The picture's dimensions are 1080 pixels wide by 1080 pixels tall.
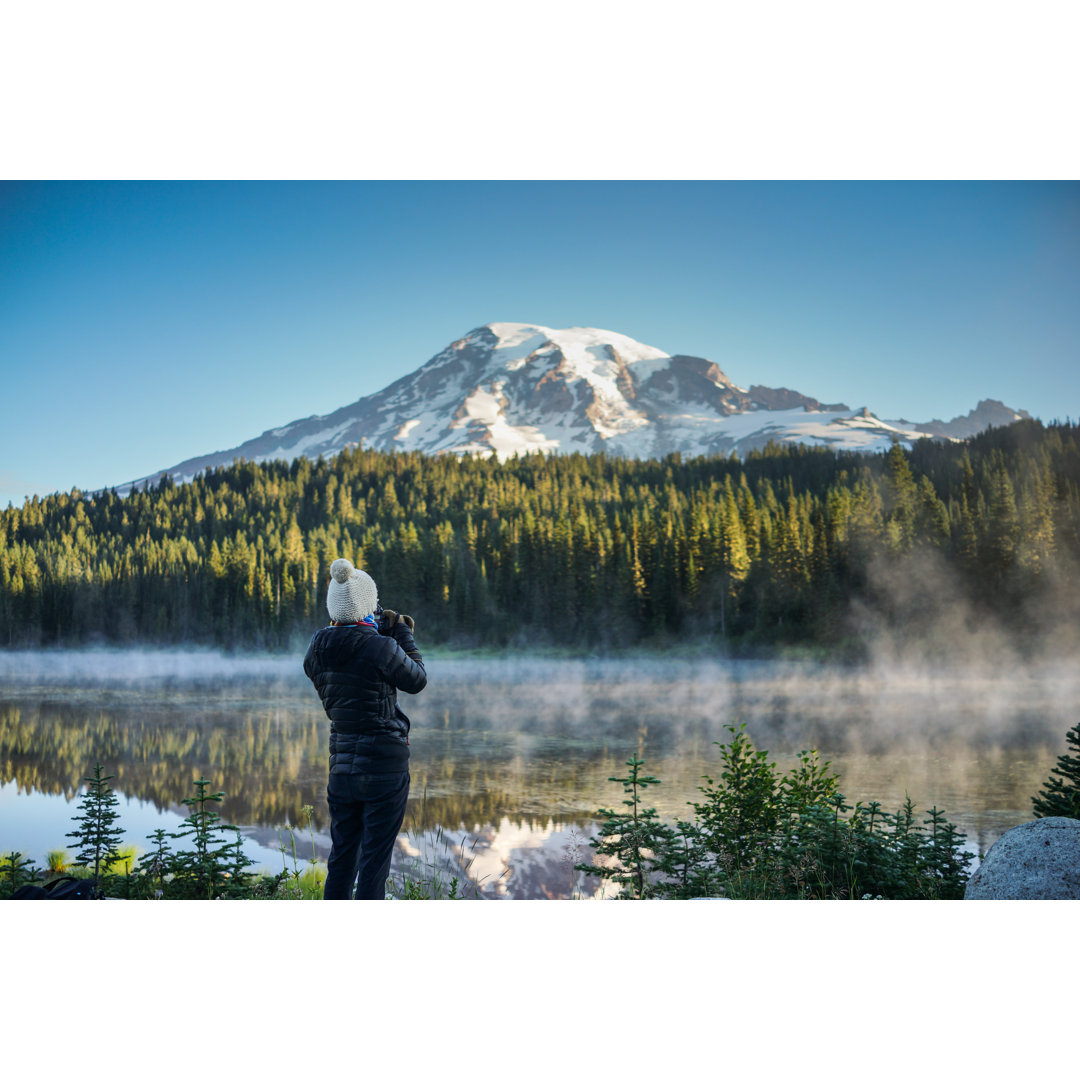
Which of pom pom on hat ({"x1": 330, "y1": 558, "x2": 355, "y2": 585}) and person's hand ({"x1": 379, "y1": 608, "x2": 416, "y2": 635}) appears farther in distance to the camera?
person's hand ({"x1": 379, "y1": 608, "x2": 416, "y2": 635})

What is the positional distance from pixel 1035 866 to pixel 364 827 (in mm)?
2983

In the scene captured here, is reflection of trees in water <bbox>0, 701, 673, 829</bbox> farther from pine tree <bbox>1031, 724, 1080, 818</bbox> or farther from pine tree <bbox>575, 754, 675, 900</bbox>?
pine tree <bbox>1031, 724, 1080, 818</bbox>

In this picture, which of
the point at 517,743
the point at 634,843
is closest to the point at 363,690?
the point at 634,843

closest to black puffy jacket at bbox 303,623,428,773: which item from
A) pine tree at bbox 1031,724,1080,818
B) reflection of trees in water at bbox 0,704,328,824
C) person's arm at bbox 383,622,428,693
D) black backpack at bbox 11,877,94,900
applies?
person's arm at bbox 383,622,428,693

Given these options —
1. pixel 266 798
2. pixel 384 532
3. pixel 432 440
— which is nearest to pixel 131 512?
pixel 384 532

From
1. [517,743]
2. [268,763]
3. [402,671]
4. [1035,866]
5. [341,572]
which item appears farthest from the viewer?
[517,743]

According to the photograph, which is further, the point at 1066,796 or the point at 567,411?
the point at 567,411

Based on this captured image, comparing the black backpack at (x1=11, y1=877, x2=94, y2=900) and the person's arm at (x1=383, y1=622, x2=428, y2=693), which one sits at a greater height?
the person's arm at (x1=383, y1=622, x2=428, y2=693)

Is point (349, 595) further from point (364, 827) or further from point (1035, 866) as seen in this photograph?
point (1035, 866)

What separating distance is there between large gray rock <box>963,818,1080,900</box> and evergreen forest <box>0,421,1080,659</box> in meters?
8.66

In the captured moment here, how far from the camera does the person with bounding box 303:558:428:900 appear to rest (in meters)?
2.44

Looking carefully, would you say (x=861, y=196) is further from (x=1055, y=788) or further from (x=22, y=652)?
(x=22, y=652)

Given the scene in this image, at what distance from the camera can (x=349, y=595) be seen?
2.52 meters

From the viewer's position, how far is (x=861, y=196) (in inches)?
280
